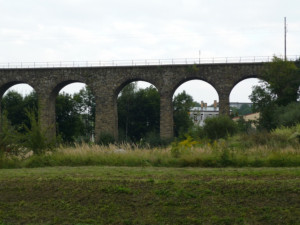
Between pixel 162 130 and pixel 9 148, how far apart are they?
2019 centimetres

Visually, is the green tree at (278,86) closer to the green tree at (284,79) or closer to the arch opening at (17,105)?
the green tree at (284,79)

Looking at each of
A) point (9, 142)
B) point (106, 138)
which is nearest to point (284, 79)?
point (106, 138)

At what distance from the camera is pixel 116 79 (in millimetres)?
32281

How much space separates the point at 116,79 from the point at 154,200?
26332mm

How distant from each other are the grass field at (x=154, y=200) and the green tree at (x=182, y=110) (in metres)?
43.4

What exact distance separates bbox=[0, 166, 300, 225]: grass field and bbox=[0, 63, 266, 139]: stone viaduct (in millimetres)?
23514

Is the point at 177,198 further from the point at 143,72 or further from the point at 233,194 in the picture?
the point at 143,72

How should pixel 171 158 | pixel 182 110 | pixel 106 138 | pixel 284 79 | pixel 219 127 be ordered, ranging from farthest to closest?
1. pixel 182 110
2. pixel 106 138
3. pixel 284 79
4. pixel 219 127
5. pixel 171 158

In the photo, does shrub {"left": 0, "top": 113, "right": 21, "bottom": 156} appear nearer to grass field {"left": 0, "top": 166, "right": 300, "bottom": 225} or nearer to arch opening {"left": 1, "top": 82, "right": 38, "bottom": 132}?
grass field {"left": 0, "top": 166, "right": 300, "bottom": 225}

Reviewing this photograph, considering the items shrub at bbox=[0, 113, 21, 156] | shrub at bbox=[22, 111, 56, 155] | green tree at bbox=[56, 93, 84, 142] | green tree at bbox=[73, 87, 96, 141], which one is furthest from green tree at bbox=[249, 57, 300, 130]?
green tree at bbox=[73, 87, 96, 141]

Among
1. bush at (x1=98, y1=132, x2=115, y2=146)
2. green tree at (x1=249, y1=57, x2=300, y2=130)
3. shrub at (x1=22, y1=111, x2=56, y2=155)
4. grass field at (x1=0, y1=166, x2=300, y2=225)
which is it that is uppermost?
green tree at (x1=249, y1=57, x2=300, y2=130)

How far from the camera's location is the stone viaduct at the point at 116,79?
30594 millimetres

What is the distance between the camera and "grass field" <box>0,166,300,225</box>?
19.1 ft

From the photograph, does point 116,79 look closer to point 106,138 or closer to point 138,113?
point 106,138
